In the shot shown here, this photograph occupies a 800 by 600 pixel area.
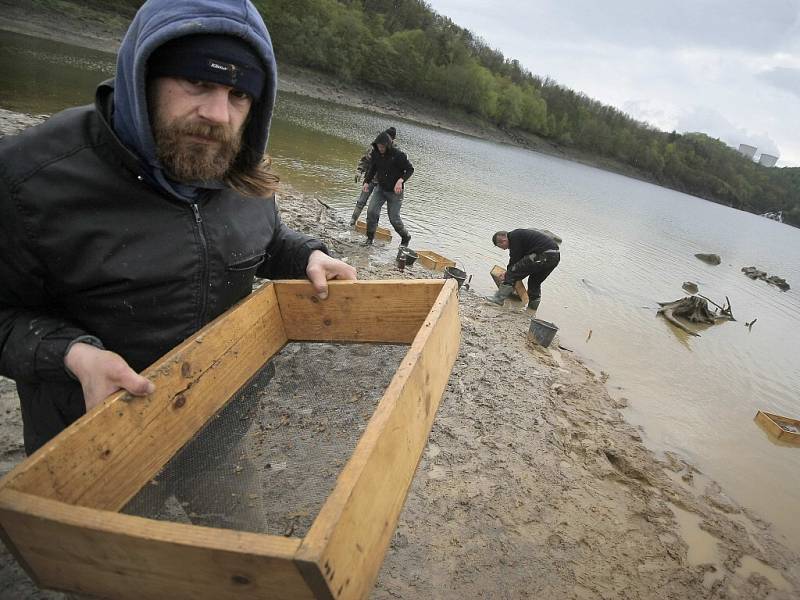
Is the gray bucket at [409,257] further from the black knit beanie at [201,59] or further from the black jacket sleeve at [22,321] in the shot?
the black jacket sleeve at [22,321]

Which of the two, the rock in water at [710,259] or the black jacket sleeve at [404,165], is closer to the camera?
the black jacket sleeve at [404,165]

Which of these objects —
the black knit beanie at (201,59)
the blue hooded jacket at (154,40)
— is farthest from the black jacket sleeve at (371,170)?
the black knit beanie at (201,59)

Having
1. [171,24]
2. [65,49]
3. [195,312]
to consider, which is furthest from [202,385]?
[65,49]

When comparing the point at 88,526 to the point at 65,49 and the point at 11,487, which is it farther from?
the point at 65,49

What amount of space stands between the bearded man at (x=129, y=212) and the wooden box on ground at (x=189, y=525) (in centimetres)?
15

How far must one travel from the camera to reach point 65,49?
30.3 m

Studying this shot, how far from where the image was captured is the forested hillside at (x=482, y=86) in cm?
6128

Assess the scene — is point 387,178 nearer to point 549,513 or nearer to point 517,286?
point 517,286

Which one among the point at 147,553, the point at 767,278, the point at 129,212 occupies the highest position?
the point at 767,278

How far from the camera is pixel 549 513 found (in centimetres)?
390

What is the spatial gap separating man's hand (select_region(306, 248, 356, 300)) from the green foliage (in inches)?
2290

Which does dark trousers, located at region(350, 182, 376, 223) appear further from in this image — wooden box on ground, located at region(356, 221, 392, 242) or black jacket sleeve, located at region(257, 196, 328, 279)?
black jacket sleeve, located at region(257, 196, 328, 279)

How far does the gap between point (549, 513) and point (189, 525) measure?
3.67 metres

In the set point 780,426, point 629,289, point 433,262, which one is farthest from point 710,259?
point 433,262
